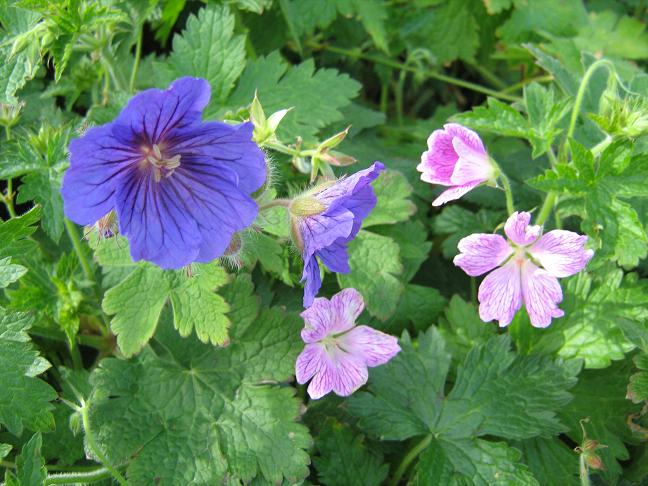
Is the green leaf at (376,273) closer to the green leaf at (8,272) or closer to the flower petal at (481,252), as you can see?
the flower petal at (481,252)

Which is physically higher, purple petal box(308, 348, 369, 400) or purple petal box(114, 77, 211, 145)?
purple petal box(114, 77, 211, 145)

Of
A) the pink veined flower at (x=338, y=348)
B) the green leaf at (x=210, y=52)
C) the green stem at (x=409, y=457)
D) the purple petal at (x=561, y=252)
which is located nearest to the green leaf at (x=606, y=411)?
the green stem at (x=409, y=457)

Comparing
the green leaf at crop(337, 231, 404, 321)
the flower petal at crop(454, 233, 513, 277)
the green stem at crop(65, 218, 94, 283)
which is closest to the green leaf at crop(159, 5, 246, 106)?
the green stem at crop(65, 218, 94, 283)

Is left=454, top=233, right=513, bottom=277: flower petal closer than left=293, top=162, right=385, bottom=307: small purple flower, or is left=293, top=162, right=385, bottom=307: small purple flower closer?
left=293, top=162, right=385, bottom=307: small purple flower

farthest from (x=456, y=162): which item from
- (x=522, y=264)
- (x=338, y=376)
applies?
(x=338, y=376)

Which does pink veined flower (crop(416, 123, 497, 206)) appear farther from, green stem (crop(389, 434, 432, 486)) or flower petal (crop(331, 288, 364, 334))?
green stem (crop(389, 434, 432, 486))

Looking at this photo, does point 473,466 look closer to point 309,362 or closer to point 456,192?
point 309,362
